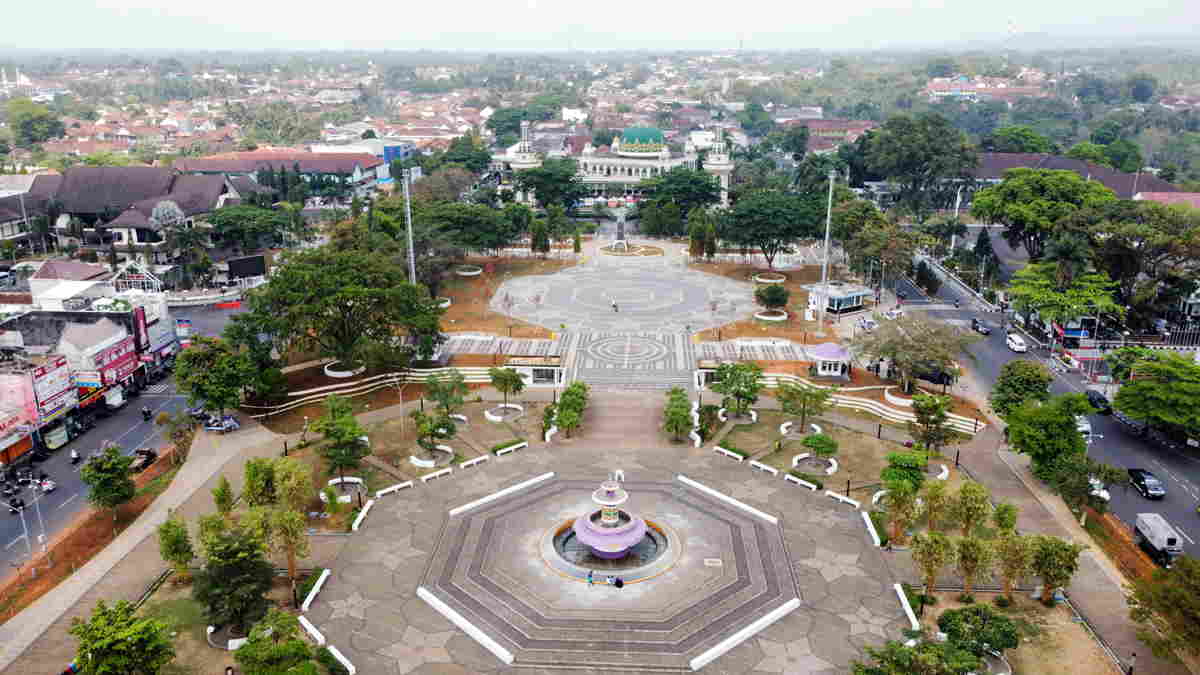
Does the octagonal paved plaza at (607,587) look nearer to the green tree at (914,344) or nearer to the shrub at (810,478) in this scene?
the shrub at (810,478)

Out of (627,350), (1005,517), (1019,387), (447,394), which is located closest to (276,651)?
(447,394)

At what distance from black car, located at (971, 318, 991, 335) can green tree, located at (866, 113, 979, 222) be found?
127ft

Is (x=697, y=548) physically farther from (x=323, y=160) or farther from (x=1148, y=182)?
(x=323, y=160)

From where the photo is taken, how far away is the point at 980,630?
3019 centimetres

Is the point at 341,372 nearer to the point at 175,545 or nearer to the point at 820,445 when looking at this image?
the point at 175,545

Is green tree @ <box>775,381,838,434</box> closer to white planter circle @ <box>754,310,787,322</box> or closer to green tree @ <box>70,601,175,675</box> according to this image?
white planter circle @ <box>754,310,787,322</box>

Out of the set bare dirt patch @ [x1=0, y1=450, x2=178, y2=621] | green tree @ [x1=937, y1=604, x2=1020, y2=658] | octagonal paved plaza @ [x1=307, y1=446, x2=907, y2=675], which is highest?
green tree @ [x1=937, y1=604, x2=1020, y2=658]

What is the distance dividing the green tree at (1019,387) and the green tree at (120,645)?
145 feet

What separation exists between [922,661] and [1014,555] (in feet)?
29.3

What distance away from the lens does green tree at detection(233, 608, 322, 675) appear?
27844 millimetres

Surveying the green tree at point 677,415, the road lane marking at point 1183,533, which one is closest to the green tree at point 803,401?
the green tree at point 677,415

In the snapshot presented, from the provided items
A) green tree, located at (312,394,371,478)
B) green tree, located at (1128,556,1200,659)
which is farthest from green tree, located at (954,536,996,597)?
green tree, located at (312,394,371,478)

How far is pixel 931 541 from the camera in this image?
34.0m

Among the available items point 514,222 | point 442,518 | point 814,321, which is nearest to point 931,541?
point 442,518
